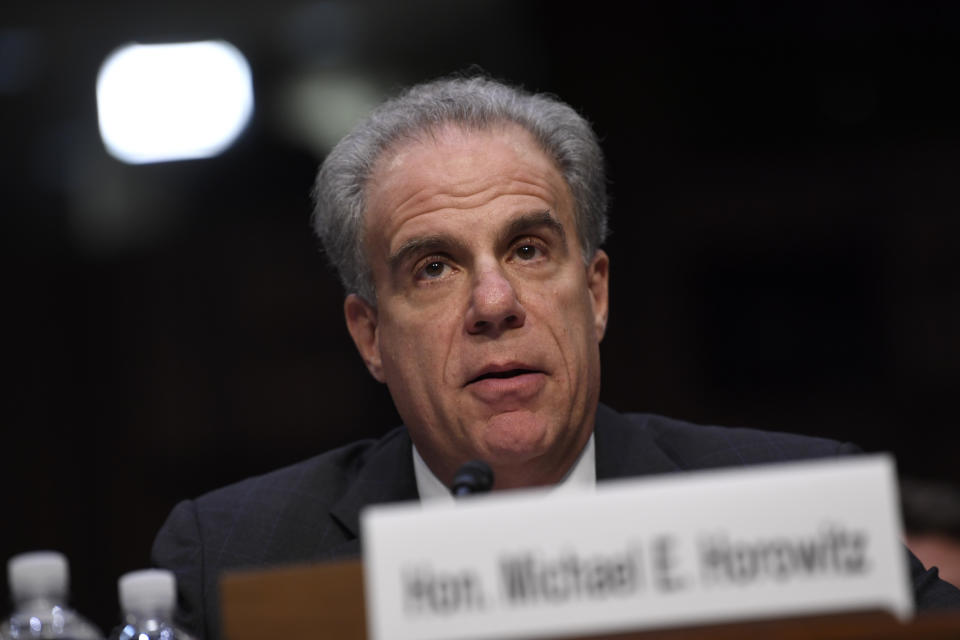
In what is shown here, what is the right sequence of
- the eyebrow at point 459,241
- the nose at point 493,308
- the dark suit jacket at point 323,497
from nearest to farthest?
the nose at point 493,308 < the eyebrow at point 459,241 < the dark suit jacket at point 323,497

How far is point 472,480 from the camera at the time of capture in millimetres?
1509

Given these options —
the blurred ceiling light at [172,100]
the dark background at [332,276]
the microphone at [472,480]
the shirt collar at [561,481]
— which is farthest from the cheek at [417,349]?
the blurred ceiling light at [172,100]

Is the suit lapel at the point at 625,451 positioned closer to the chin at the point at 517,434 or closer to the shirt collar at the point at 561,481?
the shirt collar at the point at 561,481

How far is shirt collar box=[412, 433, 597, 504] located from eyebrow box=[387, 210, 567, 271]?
0.39 metres

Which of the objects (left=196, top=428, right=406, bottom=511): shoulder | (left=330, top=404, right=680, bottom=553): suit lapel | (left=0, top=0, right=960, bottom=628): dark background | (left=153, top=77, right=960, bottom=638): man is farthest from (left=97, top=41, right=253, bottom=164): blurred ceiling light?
(left=330, top=404, right=680, bottom=553): suit lapel

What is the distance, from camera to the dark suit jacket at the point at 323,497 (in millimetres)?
2273

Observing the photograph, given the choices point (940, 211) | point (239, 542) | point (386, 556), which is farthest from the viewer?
point (940, 211)

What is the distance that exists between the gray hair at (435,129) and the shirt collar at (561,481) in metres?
0.33

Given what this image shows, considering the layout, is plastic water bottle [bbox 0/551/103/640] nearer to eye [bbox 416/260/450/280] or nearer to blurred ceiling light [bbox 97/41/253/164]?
eye [bbox 416/260/450/280]

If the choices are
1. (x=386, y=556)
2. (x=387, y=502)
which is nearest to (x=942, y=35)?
(x=387, y=502)

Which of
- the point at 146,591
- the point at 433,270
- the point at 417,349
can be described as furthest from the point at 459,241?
the point at 146,591

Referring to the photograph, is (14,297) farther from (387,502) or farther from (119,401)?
(387,502)

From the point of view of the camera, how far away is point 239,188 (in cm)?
451

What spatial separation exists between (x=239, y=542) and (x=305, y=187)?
2366 mm
